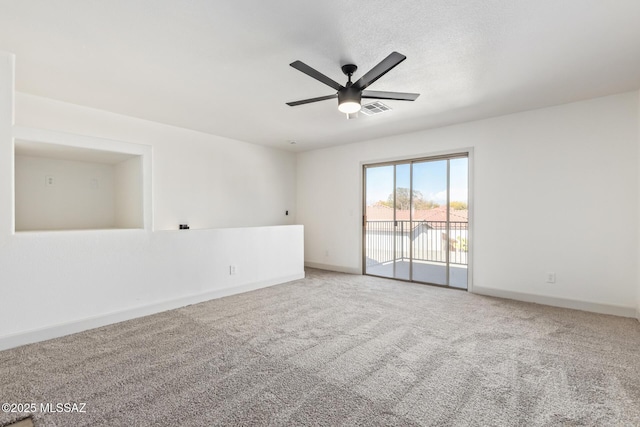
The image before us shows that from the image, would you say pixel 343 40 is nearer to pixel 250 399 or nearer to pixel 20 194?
pixel 250 399

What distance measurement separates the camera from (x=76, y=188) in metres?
4.21

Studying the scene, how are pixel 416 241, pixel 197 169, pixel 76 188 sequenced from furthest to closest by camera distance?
pixel 416 241 < pixel 197 169 < pixel 76 188

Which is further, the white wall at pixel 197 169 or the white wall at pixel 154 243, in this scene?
the white wall at pixel 197 169

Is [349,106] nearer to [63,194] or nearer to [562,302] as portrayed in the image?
[562,302]

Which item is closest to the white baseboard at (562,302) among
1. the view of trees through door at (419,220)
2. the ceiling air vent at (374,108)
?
the view of trees through door at (419,220)

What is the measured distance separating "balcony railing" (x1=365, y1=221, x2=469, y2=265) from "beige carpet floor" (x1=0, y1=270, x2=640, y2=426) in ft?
5.29

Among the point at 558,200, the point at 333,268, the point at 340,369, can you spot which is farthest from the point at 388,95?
the point at 333,268

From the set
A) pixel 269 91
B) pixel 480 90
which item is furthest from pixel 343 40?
pixel 480 90

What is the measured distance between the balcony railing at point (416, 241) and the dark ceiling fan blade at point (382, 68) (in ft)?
10.9

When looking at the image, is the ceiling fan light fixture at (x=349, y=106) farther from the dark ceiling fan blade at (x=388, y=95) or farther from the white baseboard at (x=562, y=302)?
the white baseboard at (x=562, y=302)

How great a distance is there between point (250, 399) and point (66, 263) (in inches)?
101

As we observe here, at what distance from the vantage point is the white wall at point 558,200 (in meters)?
3.65

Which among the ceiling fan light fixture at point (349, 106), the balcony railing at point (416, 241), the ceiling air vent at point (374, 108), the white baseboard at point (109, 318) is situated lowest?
the white baseboard at point (109, 318)

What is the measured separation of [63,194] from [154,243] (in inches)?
Answer: 61.0
